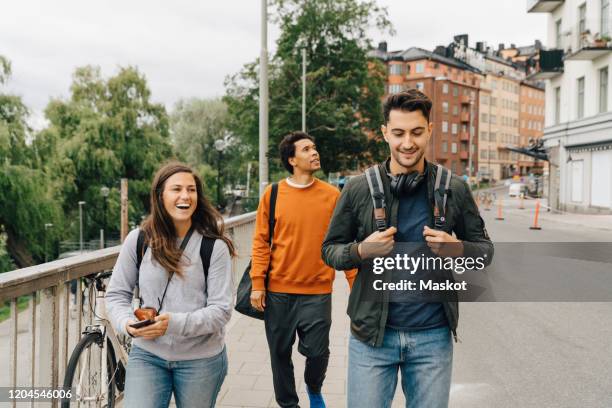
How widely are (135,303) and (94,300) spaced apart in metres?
1.00

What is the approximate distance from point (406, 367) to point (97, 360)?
6.57ft

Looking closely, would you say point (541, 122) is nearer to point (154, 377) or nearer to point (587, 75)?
point (587, 75)

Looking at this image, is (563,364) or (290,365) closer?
(290,365)

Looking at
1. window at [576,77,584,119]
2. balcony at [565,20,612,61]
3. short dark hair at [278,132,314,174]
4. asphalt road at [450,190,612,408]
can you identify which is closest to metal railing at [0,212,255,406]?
short dark hair at [278,132,314,174]

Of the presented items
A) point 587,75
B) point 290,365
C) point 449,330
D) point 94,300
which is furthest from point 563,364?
point 587,75

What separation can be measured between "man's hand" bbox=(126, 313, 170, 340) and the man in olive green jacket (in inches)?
30.1

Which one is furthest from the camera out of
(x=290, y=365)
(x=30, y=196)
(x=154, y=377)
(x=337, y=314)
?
(x=30, y=196)

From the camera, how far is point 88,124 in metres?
47.2

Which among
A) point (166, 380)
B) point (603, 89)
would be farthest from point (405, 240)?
point (603, 89)

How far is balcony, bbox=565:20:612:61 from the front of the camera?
28.1 meters

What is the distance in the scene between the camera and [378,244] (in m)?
2.45

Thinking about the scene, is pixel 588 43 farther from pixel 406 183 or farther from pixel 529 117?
pixel 529 117

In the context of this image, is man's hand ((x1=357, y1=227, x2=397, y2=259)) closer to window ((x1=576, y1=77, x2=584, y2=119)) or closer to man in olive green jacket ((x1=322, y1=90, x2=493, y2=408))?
man in olive green jacket ((x1=322, y1=90, x2=493, y2=408))

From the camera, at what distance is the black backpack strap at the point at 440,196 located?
8.10ft
